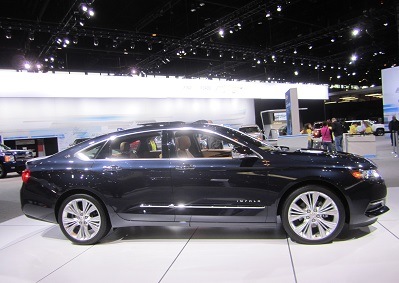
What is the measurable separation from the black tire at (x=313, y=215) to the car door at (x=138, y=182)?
138 centimetres

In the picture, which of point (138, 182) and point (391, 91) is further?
point (391, 91)

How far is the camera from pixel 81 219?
4.21 meters

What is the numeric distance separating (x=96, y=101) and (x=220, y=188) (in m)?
14.8

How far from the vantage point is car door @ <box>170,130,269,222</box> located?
3787 millimetres

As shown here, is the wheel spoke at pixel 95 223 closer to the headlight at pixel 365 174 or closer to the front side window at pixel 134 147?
the front side window at pixel 134 147

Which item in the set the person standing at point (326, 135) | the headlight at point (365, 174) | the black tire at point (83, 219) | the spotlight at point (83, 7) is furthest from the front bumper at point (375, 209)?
the spotlight at point (83, 7)

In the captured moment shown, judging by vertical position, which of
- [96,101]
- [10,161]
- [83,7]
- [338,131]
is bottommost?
[10,161]

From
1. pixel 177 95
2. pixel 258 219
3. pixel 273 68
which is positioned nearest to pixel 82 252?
pixel 258 219

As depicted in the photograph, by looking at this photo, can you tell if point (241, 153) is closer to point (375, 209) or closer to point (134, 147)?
point (134, 147)

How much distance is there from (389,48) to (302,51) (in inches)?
A: 242

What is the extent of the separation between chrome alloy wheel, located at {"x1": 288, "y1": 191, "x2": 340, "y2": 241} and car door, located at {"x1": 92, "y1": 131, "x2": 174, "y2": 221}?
4.67ft

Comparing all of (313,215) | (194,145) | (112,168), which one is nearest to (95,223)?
(112,168)

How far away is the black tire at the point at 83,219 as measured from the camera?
4172mm

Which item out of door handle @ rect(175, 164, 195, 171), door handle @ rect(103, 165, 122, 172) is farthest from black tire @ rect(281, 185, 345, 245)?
door handle @ rect(103, 165, 122, 172)
